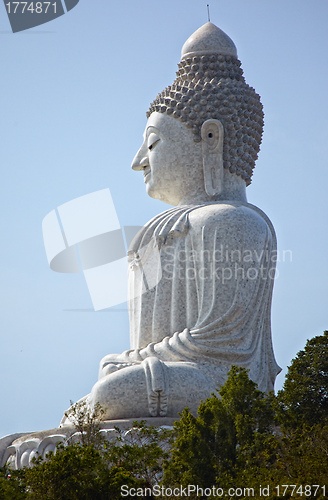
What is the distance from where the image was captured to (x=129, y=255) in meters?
12.5

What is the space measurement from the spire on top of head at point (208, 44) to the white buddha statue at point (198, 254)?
0.05 ft

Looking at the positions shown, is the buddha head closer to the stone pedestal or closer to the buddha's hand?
the buddha's hand

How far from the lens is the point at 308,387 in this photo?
32.2 feet

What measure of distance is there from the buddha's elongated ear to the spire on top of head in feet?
4.16

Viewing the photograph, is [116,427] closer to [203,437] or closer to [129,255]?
[203,437]

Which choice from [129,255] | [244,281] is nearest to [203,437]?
[244,281]

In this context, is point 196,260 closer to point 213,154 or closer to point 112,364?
point 213,154

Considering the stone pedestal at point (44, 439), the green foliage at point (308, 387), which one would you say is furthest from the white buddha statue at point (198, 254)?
the green foliage at point (308, 387)

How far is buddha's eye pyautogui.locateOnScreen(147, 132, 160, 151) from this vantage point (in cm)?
1256

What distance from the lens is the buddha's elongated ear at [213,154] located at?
12312mm

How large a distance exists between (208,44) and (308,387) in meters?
5.54

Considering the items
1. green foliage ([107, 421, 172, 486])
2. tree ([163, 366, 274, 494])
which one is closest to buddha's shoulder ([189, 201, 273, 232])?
tree ([163, 366, 274, 494])

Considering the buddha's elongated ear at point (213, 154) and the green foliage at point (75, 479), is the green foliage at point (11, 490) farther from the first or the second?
the buddha's elongated ear at point (213, 154)

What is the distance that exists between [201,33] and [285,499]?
26.1ft
